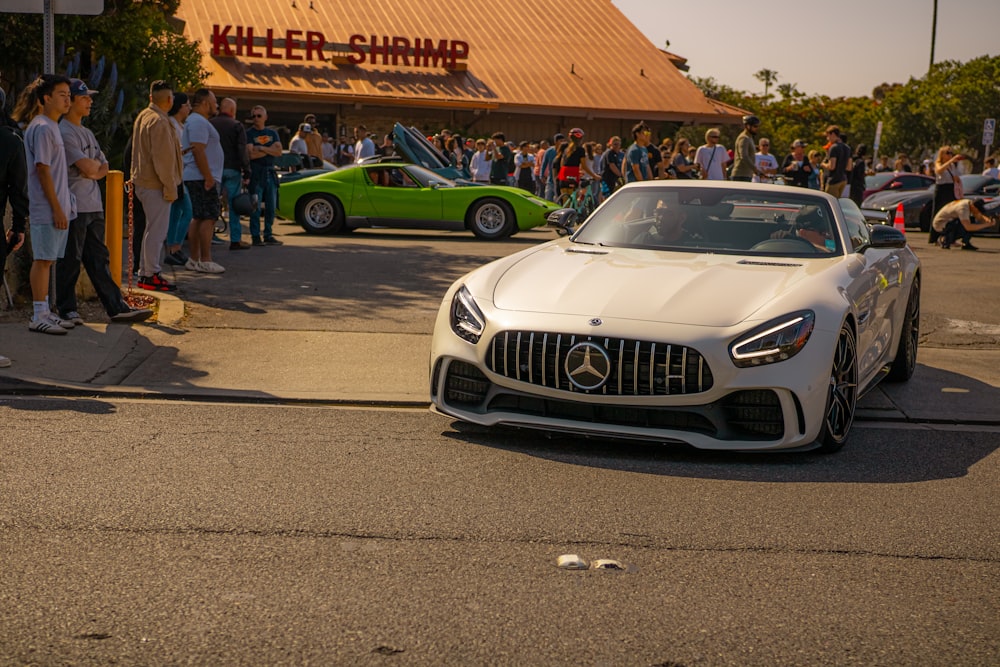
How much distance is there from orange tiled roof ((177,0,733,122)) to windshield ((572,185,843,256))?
1154 inches

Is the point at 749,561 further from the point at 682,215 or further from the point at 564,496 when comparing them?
the point at 682,215

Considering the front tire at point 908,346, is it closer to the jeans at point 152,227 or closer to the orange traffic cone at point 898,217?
the jeans at point 152,227

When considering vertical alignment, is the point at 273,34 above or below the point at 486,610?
above

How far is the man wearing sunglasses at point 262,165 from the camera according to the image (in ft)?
49.5

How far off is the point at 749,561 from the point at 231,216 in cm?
1086

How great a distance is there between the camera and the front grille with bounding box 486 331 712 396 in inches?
234

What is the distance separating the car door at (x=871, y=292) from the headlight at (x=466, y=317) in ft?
6.53

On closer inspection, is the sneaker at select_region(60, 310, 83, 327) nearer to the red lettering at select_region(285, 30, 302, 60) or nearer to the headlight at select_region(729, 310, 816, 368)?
the headlight at select_region(729, 310, 816, 368)

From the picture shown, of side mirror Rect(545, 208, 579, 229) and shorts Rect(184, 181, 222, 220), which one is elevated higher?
side mirror Rect(545, 208, 579, 229)

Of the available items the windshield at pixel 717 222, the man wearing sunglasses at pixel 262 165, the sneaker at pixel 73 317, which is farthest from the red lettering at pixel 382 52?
the windshield at pixel 717 222

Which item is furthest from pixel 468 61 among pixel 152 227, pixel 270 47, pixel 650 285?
pixel 650 285

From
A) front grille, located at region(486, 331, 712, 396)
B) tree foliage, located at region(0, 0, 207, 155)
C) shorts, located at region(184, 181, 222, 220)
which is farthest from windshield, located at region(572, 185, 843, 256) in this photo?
tree foliage, located at region(0, 0, 207, 155)

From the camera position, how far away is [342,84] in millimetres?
37969

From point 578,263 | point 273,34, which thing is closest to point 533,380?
point 578,263
